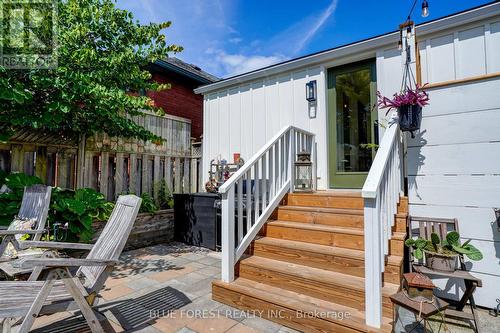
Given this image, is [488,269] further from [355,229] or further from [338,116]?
[338,116]

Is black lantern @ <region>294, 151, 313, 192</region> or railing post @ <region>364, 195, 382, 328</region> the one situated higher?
black lantern @ <region>294, 151, 313, 192</region>

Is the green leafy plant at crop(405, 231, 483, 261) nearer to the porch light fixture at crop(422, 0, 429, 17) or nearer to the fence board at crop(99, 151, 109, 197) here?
the porch light fixture at crop(422, 0, 429, 17)

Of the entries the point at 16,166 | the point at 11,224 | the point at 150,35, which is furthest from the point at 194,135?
the point at 11,224

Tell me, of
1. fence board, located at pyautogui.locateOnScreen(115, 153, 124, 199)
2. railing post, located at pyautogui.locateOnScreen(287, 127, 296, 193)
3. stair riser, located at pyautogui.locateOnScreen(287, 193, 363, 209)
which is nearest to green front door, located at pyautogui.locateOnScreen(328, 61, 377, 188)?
railing post, located at pyautogui.locateOnScreen(287, 127, 296, 193)

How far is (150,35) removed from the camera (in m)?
4.13

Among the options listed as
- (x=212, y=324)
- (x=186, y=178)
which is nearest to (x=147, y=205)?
(x=186, y=178)

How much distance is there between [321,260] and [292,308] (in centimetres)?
59

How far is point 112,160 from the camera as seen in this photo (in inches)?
195

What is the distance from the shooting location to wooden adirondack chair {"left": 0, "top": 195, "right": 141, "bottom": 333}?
1646mm

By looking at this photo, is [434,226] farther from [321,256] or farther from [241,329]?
[241,329]

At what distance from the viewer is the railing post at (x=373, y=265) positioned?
1919 mm

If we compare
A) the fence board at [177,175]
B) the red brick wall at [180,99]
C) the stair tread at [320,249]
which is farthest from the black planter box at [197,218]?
the red brick wall at [180,99]

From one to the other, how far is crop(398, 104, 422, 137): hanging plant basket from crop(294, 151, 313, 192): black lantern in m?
1.26

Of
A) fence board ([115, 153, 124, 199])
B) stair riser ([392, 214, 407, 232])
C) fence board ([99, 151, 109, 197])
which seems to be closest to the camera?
stair riser ([392, 214, 407, 232])
